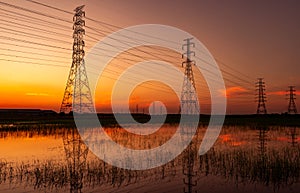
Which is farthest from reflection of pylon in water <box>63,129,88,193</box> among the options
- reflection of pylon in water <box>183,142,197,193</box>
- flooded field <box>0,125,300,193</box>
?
reflection of pylon in water <box>183,142,197,193</box>

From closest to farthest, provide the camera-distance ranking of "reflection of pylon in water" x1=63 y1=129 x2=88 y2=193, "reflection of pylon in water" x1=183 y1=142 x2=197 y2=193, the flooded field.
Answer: the flooded field, "reflection of pylon in water" x1=63 y1=129 x2=88 y2=193, "reflection of pylon in water" x1=183 y1=142 x2=197 y2=193

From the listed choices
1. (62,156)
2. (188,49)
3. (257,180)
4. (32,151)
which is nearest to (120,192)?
(257,180)

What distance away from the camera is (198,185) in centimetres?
1460

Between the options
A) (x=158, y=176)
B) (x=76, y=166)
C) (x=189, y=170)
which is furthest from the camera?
(x=76, y=166)

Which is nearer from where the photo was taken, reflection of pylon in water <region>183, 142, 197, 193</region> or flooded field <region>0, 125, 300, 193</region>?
flooded field <region>0, 125, 300, 193</region>

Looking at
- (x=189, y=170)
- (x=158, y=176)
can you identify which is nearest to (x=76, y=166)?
(x=158, y=176)

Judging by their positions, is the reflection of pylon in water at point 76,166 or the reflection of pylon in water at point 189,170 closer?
the reflection of pylon in water at point 76,166

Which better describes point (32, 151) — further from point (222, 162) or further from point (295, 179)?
point (295, 179)

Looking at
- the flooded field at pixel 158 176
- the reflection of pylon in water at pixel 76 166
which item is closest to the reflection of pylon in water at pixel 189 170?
the flooded field at pixel 158 176

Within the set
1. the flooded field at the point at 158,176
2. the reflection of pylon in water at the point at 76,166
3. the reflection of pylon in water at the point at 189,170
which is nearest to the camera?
the flooded field at the point at 158,176

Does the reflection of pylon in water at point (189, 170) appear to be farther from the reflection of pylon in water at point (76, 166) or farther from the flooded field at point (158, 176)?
the reflection of pylon in water at point (76, 166)

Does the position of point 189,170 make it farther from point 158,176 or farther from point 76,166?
point 76,166

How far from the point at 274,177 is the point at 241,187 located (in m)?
2.33

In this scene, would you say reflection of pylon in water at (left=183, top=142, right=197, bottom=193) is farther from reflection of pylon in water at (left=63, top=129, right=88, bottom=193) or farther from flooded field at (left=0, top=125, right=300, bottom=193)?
reflection of pylon in water at (left=63, top=129, right=88, bottom=193)
